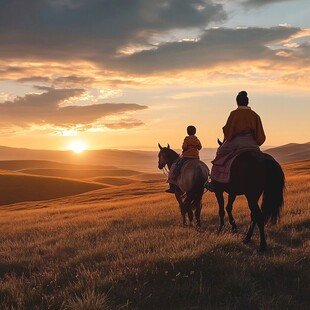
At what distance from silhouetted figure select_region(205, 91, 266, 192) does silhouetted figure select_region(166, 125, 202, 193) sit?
11.5 ft

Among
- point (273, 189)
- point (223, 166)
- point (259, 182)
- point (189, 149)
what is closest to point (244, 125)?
point (223, 166)

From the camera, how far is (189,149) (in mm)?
14531

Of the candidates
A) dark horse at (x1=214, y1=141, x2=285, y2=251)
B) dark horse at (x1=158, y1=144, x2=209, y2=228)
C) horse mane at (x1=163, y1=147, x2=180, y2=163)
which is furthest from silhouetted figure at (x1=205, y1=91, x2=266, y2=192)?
horse mane at (x1=163, y1=147, x2=180, y2=163)

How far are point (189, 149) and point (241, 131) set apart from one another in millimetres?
3981

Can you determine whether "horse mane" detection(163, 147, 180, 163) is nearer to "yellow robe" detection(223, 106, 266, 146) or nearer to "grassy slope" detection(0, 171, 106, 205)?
"yellow robe" detection(223, 106, 266, 146)

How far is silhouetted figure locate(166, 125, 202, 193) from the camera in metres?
14.5

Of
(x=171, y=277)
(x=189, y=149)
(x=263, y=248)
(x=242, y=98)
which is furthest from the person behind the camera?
(x=189, y=149)

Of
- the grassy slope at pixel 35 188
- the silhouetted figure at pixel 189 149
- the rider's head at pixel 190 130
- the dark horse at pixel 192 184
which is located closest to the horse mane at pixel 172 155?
the silhouetted figure at pixel 189 149

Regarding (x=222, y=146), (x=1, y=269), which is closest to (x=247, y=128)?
(x=222, y=146)

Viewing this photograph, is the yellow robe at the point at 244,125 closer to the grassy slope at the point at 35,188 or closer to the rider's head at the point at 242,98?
the rider's head at the point at 242,98

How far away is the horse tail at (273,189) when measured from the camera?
9.98m

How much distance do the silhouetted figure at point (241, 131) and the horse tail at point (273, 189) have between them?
71 centimetres

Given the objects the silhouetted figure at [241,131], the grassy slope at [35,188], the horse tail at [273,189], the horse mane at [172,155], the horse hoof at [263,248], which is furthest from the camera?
the grassy slope at [35,188]

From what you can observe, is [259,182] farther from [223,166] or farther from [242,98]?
[242,98]
